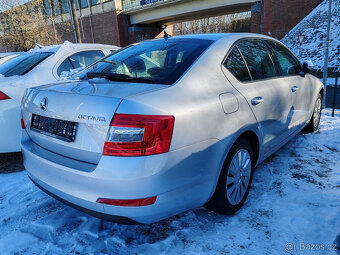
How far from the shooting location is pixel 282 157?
362 cm

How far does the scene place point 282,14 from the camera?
22172mm

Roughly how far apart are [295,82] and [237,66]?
1286 mm

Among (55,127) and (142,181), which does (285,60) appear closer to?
(142,181)

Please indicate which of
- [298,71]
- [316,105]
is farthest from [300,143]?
[298,71]

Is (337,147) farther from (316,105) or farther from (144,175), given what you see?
(144,175)

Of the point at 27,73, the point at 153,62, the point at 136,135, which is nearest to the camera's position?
the point at 136,135

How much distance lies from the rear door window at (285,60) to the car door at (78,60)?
2853mm

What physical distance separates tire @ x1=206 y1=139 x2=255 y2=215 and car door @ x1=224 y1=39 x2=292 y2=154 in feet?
1.06

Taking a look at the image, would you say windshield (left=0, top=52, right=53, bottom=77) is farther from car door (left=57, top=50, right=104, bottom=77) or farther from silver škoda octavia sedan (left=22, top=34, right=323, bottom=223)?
silver škoda octavia sedan (left=22, top=34, right=323, bottom=223)

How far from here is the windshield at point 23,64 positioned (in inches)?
150

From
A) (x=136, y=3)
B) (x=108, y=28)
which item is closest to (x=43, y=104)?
(x=136, y=3)

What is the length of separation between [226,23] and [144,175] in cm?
4828

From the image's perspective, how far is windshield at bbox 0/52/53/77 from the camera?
3803mm

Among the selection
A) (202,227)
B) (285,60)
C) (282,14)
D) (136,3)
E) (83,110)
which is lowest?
(202,227)
